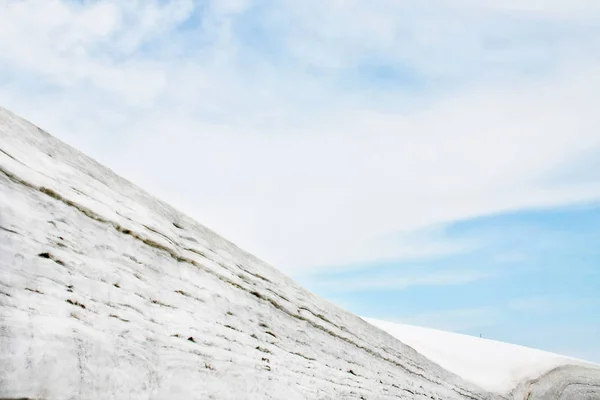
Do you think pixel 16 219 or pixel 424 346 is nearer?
pixel 16 219

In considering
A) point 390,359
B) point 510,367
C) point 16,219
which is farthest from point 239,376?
point 510,367

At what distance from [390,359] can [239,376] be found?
3.47ft

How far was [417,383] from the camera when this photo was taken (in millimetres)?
2508

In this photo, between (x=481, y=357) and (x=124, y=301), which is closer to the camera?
(x=124, y=301)

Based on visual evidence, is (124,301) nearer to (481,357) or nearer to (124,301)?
(124,301)

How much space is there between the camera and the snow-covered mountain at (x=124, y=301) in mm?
1075

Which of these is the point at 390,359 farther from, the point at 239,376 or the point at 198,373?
the point at 198,373

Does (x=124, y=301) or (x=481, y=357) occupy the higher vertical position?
(x=481, y=357)

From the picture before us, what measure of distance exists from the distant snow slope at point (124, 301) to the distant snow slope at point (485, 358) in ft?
4.95

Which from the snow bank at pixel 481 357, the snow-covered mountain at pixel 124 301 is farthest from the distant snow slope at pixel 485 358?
the snow-covered mountain at pixel 124 301

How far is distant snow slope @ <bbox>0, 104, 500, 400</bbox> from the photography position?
1.08 m

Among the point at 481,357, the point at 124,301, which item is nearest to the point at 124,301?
the point at 124,301

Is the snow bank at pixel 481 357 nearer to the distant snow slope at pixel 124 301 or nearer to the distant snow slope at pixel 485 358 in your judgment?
the distant snow slope at pixel 485 358

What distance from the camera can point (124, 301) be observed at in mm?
1265
